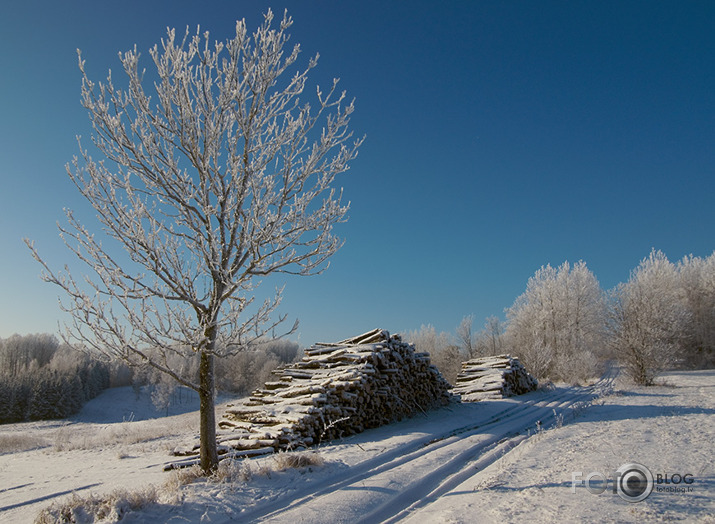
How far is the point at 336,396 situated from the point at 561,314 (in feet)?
132

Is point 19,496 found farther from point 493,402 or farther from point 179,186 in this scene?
point 493,402

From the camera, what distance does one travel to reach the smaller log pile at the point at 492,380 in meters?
17.7

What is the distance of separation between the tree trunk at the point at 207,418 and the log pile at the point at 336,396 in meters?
1.82

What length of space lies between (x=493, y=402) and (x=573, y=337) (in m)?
30.6

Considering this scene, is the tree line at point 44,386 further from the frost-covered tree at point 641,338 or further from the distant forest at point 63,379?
the frost-covered tree at point 641,338

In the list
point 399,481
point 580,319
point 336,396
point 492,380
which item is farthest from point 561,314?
point 399,481

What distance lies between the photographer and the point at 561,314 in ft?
142

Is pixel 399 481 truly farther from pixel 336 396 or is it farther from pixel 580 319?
pixel 580 319

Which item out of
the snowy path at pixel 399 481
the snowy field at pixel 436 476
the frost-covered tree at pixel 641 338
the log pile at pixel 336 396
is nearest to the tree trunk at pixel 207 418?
the snowy field at pixel 436 476

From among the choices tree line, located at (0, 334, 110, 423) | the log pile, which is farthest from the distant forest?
the log pile

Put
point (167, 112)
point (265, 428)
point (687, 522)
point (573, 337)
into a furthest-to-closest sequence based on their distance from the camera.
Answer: point (573, 337), point (265, 428), point (167, 112), point (687, 522)

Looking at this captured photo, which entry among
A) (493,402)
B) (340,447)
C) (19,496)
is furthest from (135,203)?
(493,402)

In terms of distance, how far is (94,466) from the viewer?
877cm

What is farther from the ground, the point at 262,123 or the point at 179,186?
the point at 262,123
